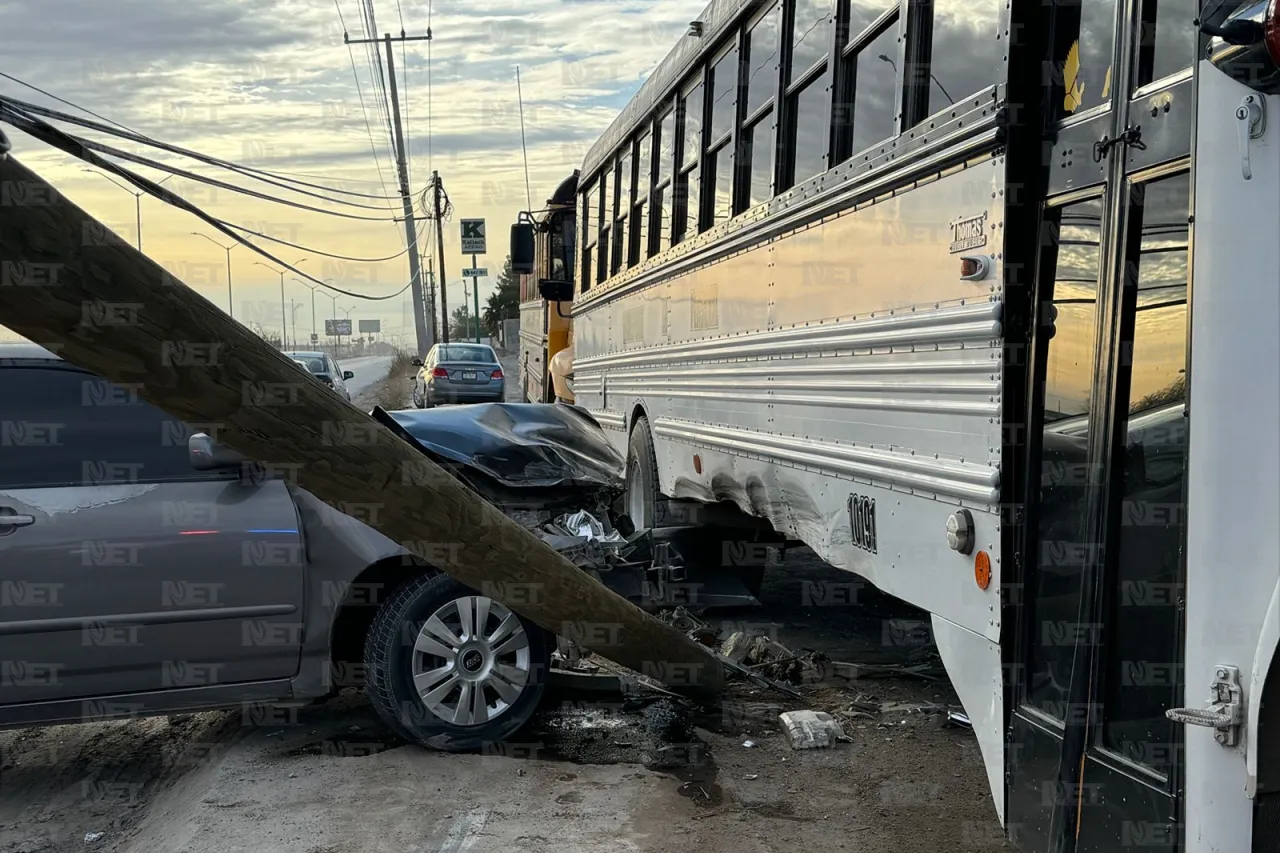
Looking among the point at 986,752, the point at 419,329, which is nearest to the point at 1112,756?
the point at 986,752

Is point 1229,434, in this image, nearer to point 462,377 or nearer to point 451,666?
point 451,666

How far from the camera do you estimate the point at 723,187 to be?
22.6 feet

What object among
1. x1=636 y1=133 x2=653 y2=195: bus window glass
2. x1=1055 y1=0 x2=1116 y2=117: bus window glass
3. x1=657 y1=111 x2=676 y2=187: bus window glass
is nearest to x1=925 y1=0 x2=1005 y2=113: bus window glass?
x1=1055 y1=0 x2=1116 y2=117: bus window glass

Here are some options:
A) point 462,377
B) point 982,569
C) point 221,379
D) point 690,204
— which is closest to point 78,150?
point 221,379

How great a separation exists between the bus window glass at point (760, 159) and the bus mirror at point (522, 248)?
8457 mm

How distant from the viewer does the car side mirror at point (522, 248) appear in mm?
14719

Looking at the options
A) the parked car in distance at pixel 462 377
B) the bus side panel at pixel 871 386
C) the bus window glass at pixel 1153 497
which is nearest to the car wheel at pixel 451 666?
the bus side panel at pixel 871 386

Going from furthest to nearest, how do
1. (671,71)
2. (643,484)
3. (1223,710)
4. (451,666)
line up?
(643,484) → (671,71) → (451,666) → (1223,710)

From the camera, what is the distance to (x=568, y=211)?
1667 centimetres

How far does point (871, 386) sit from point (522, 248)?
10546 millimetres

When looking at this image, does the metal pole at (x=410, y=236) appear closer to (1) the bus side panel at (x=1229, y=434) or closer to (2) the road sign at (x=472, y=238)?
(2) the road sign at (x=472, y=238)

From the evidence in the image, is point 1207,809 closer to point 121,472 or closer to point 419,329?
point 121,472

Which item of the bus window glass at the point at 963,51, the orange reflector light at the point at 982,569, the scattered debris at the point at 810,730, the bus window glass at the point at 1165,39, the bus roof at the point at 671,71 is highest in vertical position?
the bus roof at the point at 671,71

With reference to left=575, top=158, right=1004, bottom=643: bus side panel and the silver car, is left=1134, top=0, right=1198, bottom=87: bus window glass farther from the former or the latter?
the silver car
